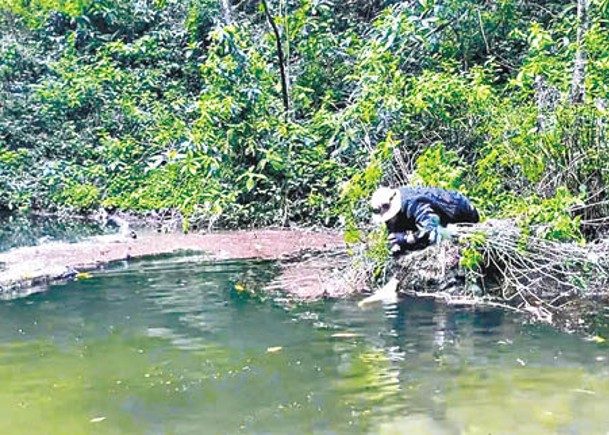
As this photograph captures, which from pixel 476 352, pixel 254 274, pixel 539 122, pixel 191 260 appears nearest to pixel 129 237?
pixel 191 260

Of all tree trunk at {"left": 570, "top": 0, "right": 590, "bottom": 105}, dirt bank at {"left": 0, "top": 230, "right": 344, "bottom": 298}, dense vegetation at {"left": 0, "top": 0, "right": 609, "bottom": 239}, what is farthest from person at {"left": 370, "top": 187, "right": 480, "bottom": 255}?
tree trunk at {"left": 570, "top": 0, "right": 590, "bottom": 105}

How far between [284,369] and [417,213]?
99.9 inches

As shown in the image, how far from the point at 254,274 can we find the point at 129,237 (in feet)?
12.3

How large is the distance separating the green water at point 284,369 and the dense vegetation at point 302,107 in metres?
1.68

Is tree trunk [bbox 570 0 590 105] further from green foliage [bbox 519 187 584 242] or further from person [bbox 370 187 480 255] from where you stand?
person [bbox 370 187 480 255]

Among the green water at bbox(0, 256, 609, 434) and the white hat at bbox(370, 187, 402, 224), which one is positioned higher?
the white hat at bbox(370, 187, 402, 224)

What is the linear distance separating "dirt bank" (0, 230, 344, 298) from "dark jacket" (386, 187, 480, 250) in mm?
959

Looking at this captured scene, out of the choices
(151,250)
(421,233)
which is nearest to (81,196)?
(151,250)

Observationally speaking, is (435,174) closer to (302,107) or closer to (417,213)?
(417,213)

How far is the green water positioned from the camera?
13.0 feet

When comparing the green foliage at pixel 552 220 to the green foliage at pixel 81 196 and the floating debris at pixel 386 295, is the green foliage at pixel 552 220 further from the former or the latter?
the green foliage at pixel 81 196

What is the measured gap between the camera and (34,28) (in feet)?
58.1

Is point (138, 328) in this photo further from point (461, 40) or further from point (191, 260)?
point (461, 40)

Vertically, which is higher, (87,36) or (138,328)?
(87,36)
